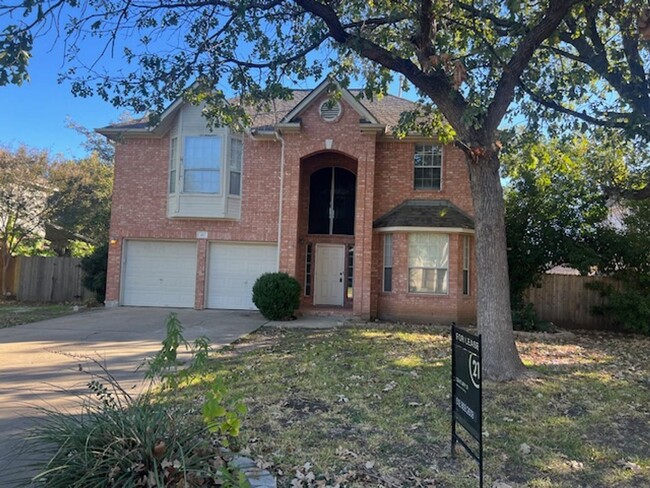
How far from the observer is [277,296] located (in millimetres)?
13312

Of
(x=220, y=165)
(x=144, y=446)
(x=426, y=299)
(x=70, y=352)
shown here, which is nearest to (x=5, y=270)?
(x=220, y=165)

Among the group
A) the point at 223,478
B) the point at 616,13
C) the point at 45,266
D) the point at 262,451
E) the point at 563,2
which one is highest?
the point at 616,13

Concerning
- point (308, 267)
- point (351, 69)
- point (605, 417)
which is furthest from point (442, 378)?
point (308, 267)

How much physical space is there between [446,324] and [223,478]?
38.9 ft

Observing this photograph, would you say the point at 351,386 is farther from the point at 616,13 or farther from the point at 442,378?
the point at 616,13

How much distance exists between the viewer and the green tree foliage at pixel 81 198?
66.2 ft

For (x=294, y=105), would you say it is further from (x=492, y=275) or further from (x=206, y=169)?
(x=492, y=275)

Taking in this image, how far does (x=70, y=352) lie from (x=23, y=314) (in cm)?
710

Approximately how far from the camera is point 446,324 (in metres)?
14.0

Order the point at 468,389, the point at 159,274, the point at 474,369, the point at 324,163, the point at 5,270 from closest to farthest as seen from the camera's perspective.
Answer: the point at 474,369 < the point at 468,389 < the point at 159,274 < the point at 324,163 < the point at 5,270

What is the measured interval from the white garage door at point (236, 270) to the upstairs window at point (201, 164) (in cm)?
207

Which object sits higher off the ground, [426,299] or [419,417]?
[426,299]

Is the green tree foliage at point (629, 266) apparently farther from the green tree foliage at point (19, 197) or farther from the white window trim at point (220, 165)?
the green tree foliage at point (19, 197)

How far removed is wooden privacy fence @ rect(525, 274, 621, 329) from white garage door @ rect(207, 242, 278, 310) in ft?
29.5
